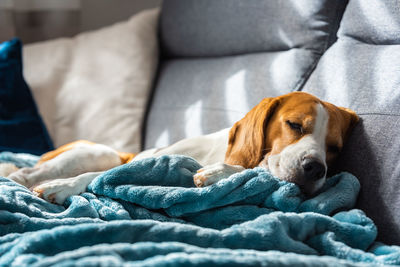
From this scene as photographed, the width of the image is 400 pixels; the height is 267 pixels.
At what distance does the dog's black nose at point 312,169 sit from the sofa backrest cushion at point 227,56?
0.59 m

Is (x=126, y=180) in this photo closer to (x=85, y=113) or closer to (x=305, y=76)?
(x=305, y=76)

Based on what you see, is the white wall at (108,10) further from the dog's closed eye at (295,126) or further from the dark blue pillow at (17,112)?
the dog's closed eye at (295,126)

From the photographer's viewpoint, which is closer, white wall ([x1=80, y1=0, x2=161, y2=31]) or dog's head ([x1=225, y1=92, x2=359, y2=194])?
dog's head ([x1=225, y1=92, x2=359, y2=194])

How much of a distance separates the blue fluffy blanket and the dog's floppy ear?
0.14 metres

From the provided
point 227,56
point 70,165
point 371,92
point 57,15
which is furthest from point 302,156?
point 57,15

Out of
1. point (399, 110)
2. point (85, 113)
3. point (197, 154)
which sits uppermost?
point (399, 110)

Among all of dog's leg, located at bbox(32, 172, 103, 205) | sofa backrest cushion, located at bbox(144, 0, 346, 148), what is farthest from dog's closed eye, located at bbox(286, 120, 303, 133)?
dog's leg, located at bbox(32, 172, 103, 205)

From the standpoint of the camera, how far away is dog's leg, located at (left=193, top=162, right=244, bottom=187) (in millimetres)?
1254

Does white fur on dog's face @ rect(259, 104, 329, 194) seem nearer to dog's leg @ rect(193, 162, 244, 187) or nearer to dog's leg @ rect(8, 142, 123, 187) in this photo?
dog's leg @ rect(193, 162, 244, 187)

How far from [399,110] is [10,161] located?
1.48m

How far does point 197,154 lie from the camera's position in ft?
5.43

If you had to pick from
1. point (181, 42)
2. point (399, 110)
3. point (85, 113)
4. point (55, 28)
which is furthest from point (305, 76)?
point (55, 28)

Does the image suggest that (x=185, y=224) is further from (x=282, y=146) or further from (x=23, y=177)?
(x=23, y=177)

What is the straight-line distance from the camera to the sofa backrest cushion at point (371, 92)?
1264 mm
